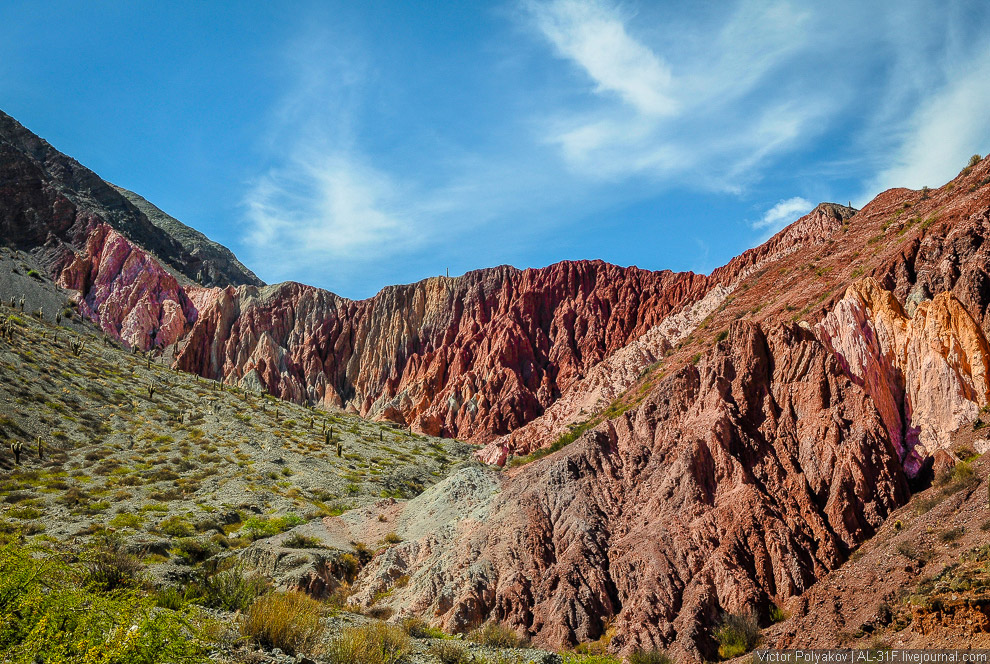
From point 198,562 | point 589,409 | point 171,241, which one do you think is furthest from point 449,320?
point 198,562

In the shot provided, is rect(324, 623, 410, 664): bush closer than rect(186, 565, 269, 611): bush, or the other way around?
rect(324, 623, 410, 664): bush

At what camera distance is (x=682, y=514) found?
70.9 ft

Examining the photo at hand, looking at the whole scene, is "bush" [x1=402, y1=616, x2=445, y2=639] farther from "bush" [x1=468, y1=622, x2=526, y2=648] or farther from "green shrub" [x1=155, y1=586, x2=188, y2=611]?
"green shrub" [x1=155, y1=586, x2=188, y2=611]

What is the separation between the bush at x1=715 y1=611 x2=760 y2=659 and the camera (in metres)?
17.3

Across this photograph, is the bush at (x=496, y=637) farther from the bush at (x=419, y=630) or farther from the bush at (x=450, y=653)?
the bush at (x=450, y=653)

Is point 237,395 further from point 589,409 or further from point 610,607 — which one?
point 610,607

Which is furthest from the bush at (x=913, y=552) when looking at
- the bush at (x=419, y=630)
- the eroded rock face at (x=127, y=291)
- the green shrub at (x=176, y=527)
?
the eroded rock face at (x=127, y=291)

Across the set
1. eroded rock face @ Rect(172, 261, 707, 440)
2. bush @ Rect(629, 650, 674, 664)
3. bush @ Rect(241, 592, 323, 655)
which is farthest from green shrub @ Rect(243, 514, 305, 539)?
eroded rock face @ Rect(172, 261, 707, 440)

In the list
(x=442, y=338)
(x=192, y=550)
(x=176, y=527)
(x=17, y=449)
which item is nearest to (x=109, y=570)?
(x=192, y=550)

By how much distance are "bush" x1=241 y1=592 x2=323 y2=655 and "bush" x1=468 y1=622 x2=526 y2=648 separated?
19.3 ft

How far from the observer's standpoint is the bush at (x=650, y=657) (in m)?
17.7

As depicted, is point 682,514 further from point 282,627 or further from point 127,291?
point 127,291

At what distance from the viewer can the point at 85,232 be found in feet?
349

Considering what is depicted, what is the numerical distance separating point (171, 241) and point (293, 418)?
88032 millimetres
